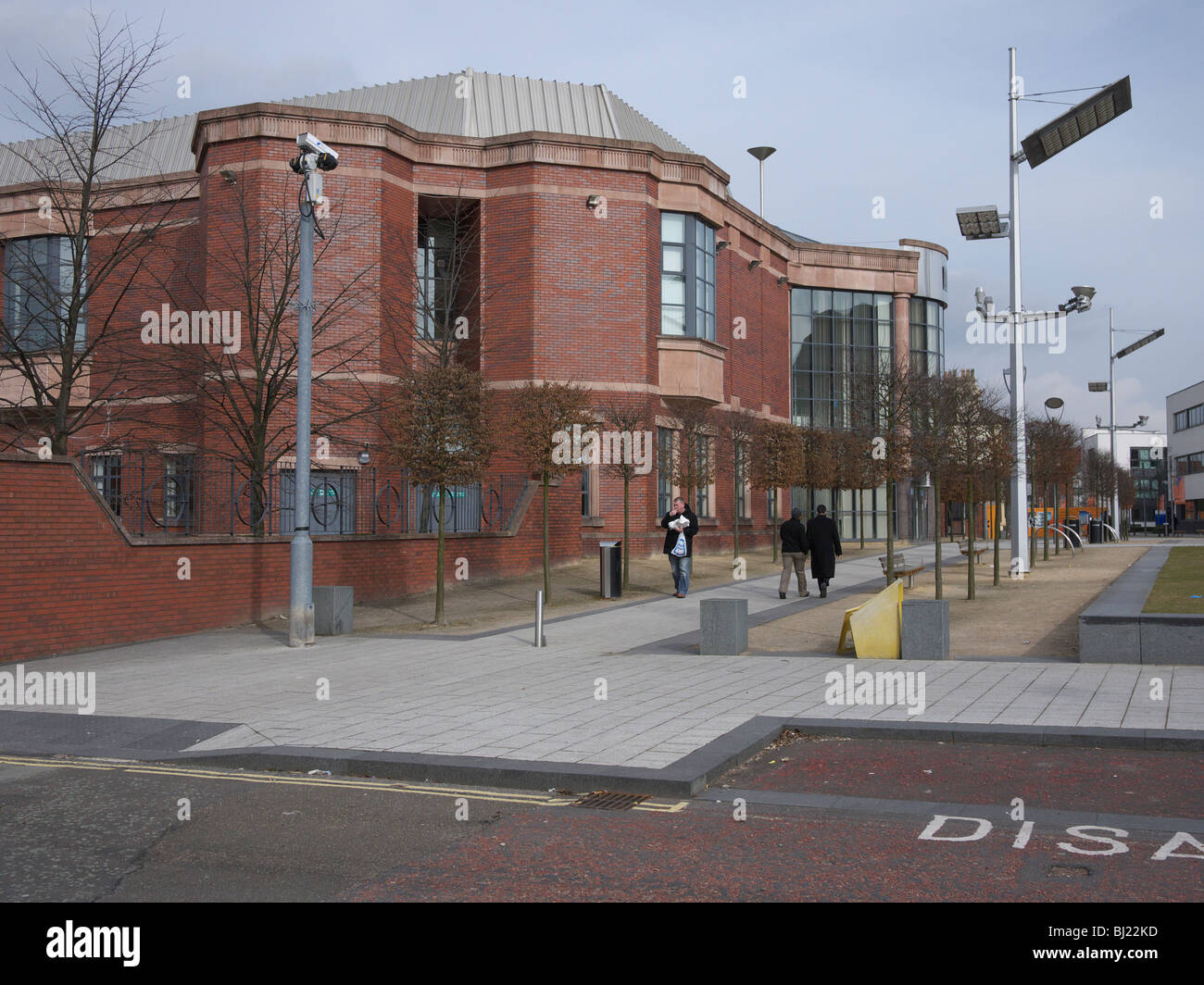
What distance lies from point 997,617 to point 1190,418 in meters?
90.4

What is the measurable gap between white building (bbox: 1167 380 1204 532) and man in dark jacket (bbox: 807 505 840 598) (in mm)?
78700

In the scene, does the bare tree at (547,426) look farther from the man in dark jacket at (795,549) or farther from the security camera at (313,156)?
the security camera at (313,156)

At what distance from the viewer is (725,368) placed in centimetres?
3619

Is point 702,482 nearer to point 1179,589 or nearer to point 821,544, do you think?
point 821,544

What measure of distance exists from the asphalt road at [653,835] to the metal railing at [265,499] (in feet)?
27.4

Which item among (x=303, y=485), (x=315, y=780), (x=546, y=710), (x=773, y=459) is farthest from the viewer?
(x=773, y=459)

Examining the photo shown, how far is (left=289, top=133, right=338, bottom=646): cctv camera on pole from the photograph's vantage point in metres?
14.4

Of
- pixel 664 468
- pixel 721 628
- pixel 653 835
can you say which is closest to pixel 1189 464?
pixel 664 468

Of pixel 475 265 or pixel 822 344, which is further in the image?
pixel 822 344

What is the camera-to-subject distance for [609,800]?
6680 millimetres

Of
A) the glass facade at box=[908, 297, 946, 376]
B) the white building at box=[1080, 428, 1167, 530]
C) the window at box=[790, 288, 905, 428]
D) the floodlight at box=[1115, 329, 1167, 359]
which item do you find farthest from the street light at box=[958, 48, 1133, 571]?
the white building at box=[1080, 428, 1167, 530]

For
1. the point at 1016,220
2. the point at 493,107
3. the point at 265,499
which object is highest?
the point at 493,107

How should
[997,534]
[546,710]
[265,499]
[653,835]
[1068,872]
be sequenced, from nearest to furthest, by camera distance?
[1068,872], [653,835], [546,710], [265,499], [997,534]
